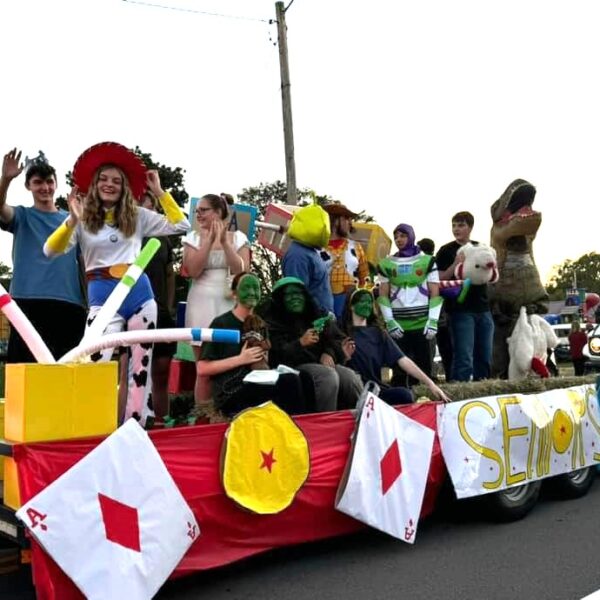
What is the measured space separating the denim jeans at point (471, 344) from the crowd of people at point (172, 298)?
3.21 feet

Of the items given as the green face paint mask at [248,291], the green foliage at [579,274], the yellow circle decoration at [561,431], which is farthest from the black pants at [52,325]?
the green foliage at [579,274]

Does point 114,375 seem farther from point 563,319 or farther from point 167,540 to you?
point 563,319

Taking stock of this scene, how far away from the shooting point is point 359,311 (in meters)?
5.16

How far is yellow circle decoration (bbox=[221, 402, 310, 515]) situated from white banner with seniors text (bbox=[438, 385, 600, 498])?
1.21m

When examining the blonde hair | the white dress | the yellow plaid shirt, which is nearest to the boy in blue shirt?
the blonde hair

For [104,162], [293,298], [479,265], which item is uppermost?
[104,162]

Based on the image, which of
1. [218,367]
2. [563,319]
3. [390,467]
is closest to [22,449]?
[218,367]

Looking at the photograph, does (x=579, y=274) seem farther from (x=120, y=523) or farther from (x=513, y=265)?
(x=120, y=523)

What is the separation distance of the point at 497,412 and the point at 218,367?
1981mm

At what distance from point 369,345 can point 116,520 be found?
8.19 feet

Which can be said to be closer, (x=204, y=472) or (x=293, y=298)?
(x=204, y=472)

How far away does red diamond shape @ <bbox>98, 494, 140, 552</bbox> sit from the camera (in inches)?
117

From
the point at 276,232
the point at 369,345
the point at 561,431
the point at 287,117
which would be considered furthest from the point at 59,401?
the point at 287,117

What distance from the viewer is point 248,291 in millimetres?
4250
